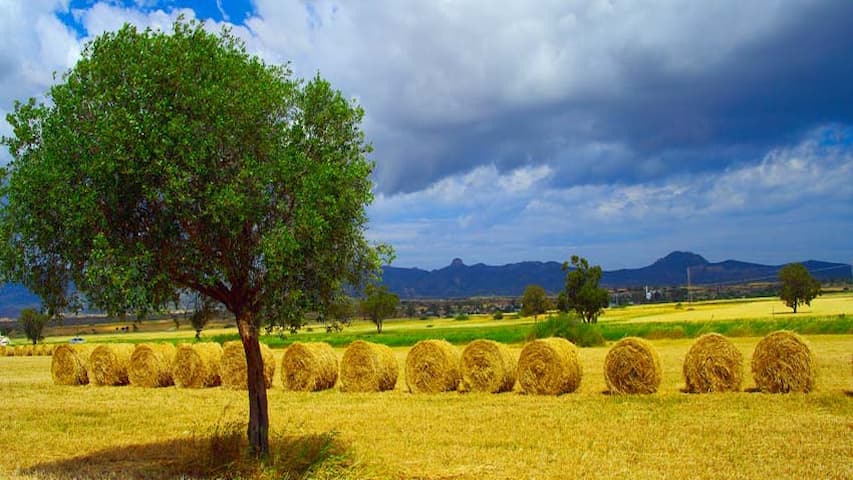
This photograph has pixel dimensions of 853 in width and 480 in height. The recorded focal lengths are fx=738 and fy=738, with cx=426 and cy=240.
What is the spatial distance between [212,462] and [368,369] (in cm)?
1208

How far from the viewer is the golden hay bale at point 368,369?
81.9 feet

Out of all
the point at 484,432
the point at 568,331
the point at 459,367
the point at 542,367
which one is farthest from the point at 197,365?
the point at 568,331

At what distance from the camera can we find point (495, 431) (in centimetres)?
1631

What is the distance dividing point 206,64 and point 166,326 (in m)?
163

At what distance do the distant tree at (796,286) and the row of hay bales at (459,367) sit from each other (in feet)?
244

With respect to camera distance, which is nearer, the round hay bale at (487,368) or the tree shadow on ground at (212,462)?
the tree shadow on ground at (212,462)

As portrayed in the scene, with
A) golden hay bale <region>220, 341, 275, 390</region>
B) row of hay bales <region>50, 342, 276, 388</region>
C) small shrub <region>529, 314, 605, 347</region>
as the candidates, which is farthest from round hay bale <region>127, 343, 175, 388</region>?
small shrub <region>529, 314, 605, 347</region>

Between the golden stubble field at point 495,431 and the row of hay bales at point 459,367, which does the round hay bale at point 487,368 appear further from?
the golden stubble field at point 495,431

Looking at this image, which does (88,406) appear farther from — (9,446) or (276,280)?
(276,280)

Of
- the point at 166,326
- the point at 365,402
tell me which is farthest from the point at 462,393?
the point at 166,326

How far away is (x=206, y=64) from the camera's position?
40.4ft

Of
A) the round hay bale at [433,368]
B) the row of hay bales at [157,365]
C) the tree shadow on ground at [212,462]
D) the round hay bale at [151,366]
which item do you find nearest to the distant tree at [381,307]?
the row of hay bales at [157,365]

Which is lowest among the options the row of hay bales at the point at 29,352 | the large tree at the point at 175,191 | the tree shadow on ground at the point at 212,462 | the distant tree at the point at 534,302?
the row of hay bales at the point at 29,352

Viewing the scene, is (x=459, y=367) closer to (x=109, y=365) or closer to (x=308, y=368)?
(x=308, y=368)
